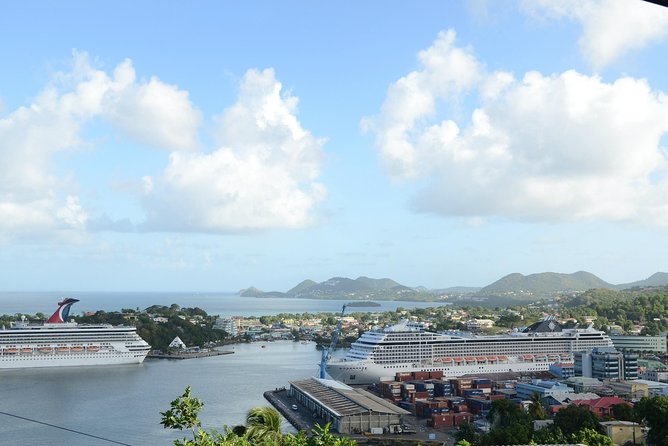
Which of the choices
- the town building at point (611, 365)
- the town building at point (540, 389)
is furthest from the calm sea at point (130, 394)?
the town building at point (611, 365)

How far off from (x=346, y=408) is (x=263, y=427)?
970 cm

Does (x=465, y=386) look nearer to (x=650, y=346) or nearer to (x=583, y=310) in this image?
(x=650, y=346)

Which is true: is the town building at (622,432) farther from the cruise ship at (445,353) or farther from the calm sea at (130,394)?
the cruise ship at (445,353)

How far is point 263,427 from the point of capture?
296cm

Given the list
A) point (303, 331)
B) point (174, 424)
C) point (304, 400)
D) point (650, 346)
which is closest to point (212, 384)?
point (304, 400)

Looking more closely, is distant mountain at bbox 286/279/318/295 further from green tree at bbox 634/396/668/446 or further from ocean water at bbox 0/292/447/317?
green tree at bbox 634/396/668/446

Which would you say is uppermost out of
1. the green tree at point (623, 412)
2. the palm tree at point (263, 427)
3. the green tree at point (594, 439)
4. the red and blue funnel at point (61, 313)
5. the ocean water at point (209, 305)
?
the palm tree at point (263, 427)

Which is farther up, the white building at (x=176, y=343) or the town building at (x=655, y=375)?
the white building at (x=176, y=343)

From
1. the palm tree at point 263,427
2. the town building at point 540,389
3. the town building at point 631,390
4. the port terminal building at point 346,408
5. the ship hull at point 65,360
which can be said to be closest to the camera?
the palm tree at point 263,427

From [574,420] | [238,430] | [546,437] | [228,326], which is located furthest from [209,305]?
[238,430]

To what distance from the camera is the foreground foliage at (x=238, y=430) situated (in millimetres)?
2676

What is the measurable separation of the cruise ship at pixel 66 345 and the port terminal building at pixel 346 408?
8.51m

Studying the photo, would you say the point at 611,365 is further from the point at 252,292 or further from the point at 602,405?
the point at 252,292

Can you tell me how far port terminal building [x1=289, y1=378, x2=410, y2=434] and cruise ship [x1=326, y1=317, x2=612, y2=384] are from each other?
326 cm
